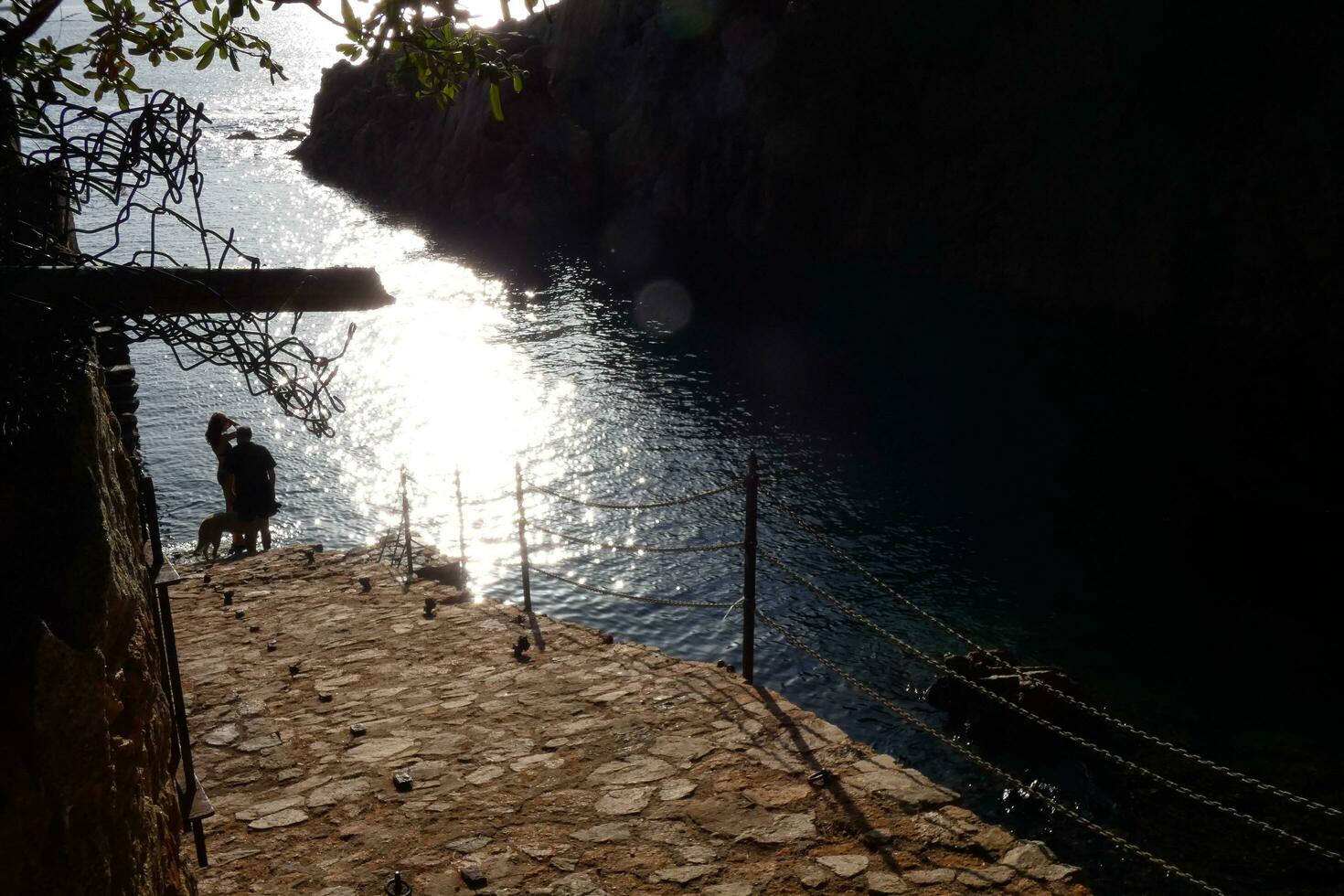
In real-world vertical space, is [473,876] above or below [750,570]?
below

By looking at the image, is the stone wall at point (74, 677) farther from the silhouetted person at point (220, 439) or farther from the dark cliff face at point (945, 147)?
the dark cliff face at point (945, 147)

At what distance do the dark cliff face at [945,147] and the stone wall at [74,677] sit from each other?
108ft

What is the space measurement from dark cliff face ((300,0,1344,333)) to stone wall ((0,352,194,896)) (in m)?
32.9

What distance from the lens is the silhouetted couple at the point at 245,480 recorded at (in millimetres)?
14469

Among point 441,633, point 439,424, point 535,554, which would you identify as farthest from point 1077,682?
point 439,424

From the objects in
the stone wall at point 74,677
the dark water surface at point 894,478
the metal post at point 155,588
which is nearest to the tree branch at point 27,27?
the stone wall at point 74,677

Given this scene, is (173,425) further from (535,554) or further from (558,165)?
(558,165)

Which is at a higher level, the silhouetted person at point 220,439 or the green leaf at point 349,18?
the green leaf at point 349,18

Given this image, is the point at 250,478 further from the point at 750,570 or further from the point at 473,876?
the point at 473,876

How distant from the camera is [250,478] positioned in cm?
1468

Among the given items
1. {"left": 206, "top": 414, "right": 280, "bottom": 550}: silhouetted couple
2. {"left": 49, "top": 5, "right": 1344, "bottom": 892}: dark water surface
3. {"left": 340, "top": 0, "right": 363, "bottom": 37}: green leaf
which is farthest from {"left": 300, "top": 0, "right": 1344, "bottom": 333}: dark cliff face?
{"left": 340, "top": 0, "right": 363, "bottom": 37}: green leaf

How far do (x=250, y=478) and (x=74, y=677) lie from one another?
12.1m

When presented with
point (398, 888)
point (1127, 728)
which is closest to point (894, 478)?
point (1127, 728)

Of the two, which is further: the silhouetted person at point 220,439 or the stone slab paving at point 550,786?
the silhouetted person at point 220,439
